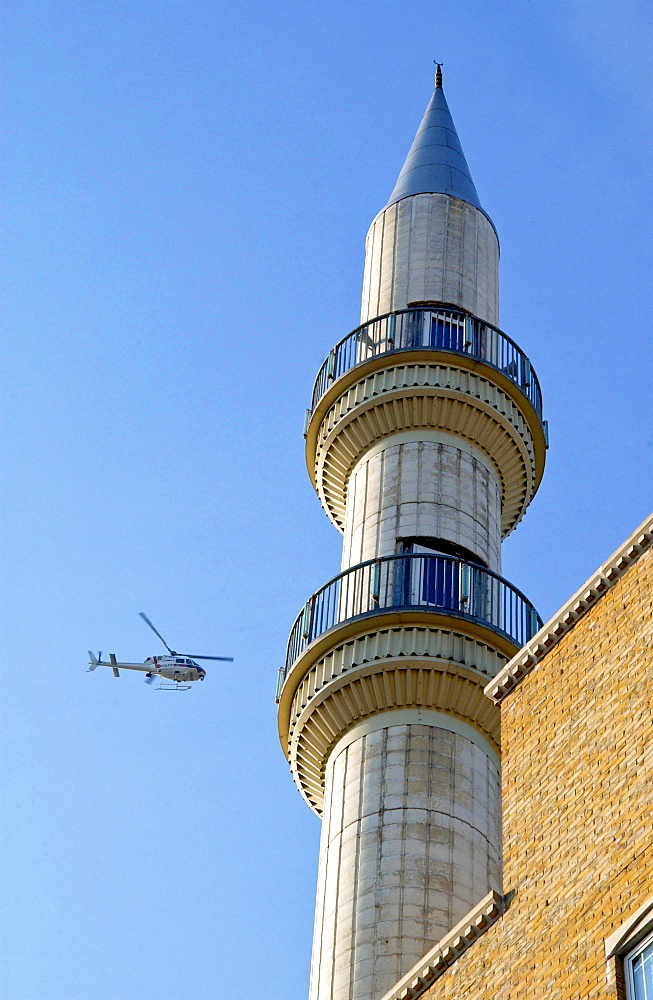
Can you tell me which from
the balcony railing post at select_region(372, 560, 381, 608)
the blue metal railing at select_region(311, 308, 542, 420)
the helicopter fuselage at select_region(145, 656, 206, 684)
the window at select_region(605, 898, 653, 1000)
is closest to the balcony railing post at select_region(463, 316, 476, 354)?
the blue metal railing at select_region(311, 308, 542, 420)

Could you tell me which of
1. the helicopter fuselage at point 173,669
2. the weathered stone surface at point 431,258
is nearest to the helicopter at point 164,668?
the helicopter fuselage at point 173,669

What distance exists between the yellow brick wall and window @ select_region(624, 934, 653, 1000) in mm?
114

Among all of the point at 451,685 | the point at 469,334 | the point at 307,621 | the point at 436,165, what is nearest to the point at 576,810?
the point at 451,685

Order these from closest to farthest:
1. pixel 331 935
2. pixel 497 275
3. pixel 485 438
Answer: pixel 331 935
pixel 485 438
pixel 497 275

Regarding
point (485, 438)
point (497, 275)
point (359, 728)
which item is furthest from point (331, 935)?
point (497, 275)

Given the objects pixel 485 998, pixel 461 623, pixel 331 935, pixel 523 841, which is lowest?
pixel 485 998

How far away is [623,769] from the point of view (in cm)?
1498

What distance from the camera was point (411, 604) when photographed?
2416 cm

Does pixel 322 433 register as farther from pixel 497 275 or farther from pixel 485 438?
pixel 497 275

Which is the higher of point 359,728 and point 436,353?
point 436,353

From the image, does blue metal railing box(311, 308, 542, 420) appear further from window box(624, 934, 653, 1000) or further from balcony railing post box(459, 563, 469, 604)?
window box(624, 934, 653, 1000)

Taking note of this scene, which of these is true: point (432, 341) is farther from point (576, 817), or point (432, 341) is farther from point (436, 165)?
point (576, 817)

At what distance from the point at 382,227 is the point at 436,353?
16.9ft

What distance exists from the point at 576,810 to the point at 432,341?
46.3 feet
